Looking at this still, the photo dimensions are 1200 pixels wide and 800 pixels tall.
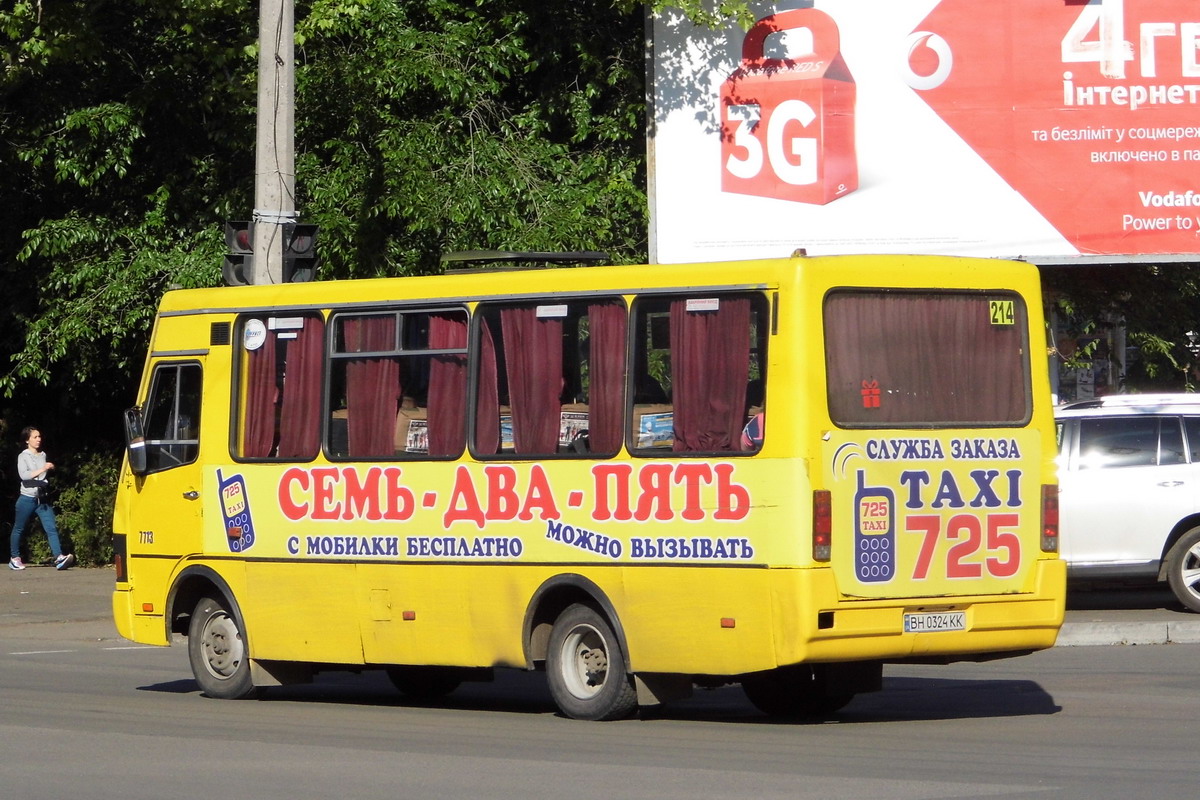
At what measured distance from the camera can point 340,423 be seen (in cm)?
1220

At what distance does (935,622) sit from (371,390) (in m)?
3.80

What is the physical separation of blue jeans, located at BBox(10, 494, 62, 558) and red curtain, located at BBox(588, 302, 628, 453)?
14092 millimetres

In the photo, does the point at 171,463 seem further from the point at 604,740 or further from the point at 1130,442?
the point at 1130,442

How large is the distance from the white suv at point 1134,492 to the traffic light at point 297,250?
6.84 meters

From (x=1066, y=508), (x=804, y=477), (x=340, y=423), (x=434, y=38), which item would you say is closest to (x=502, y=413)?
(x=340, y=423)

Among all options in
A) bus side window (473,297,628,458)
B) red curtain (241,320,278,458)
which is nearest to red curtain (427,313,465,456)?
bus side window (473,297,628,458)

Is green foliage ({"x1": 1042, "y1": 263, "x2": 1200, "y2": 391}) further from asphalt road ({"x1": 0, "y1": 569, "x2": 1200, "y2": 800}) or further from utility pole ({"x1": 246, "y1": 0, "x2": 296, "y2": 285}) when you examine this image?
utility pole ({"x1": 246, "y1": 0, "x2": 296, "y2": 285})

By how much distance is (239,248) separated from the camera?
1622 centimetres

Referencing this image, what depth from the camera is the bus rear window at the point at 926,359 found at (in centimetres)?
1034

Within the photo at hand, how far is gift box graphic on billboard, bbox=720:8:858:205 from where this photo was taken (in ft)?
69.9

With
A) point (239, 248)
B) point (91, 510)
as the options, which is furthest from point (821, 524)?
point (91, 510)

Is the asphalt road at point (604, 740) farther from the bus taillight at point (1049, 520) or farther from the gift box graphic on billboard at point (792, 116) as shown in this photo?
the gift box graphic on billboard at point (792, 116)

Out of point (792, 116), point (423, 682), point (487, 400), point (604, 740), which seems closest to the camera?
point (604, 740)

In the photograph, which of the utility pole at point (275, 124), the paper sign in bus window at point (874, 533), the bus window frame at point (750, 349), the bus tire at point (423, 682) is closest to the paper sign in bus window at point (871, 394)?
the paper sign in bus window at point (874, 533)
